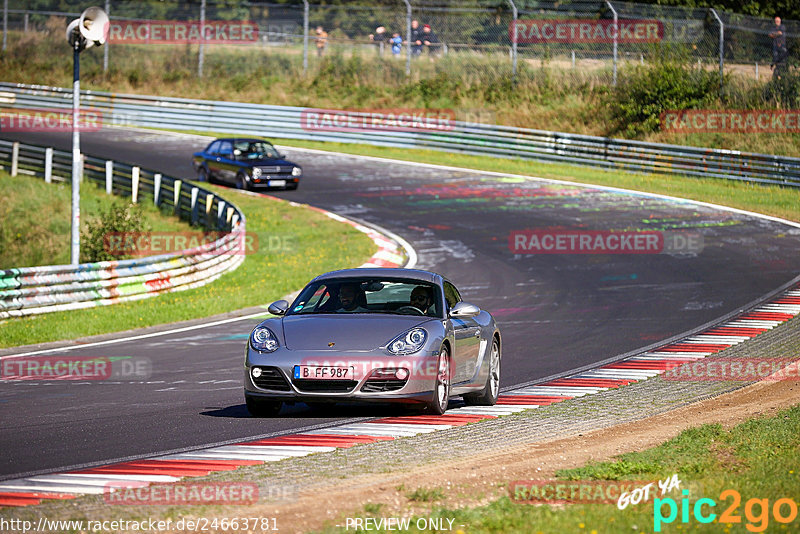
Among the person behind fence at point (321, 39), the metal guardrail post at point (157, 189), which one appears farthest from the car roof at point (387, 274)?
the person behind fence at point (321, 39)

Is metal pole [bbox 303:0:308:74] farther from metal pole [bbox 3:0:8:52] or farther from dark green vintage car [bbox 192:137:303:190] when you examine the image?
metal pole [bbox 3:0:8:52]

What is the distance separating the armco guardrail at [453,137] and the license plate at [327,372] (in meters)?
24.5

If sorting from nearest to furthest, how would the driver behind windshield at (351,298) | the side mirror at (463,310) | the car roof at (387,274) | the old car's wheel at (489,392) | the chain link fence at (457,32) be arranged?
the side mirror at (463,310), the driver behind windshield at (351,298), the car roof at (387,274), the old car's wheel at (489,392), the chain link fence at (457,32)

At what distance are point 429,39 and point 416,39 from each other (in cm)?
73

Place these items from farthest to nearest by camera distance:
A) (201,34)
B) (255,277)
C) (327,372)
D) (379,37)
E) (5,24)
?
1. (5,24)
2. (201,34)
3. (379,37)
4. (255,277)
5. (327,372)

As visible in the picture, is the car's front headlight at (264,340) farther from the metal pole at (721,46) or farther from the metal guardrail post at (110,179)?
the metal pole at (721,46)

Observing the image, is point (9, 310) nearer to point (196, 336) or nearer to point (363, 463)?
point (196, 336)

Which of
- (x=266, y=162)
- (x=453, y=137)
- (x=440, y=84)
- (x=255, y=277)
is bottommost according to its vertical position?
(x=255, y=277)

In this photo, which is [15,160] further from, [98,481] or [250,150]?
[98,481]

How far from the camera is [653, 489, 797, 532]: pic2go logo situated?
222 inches

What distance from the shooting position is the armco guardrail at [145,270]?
17.0 m

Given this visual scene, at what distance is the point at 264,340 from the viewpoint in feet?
31.3

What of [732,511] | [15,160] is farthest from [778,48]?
[732,511]

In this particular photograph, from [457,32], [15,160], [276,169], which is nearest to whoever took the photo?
[276,169]
